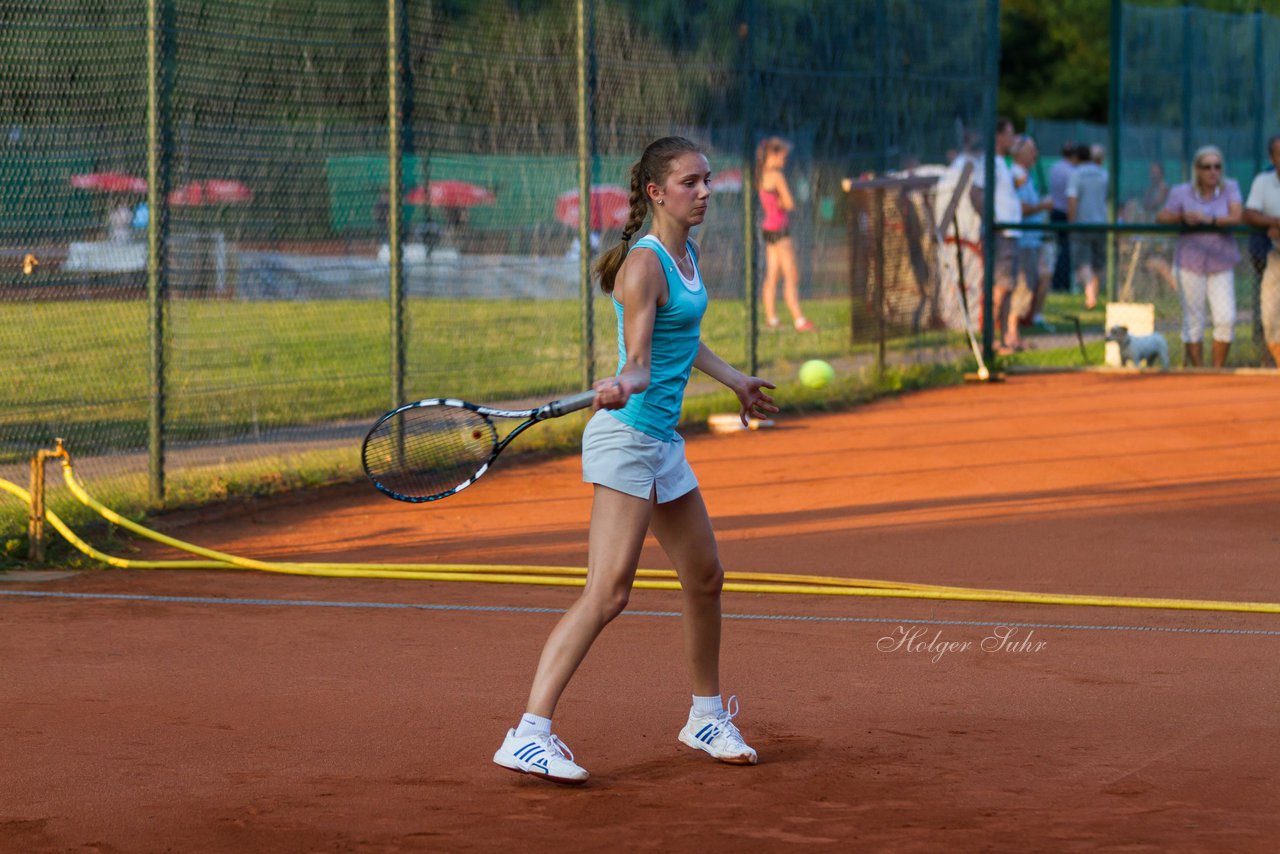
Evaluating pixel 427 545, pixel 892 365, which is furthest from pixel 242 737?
pixel 892 365

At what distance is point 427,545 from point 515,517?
2.91 ft

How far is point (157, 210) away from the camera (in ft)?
30.6

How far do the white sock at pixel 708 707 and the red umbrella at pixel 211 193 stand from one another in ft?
17.4

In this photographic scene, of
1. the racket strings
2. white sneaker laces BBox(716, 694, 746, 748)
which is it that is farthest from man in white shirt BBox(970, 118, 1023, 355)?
white sneaker laces BBox(716, 694, 746, 748)

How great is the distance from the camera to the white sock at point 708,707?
5.32 m

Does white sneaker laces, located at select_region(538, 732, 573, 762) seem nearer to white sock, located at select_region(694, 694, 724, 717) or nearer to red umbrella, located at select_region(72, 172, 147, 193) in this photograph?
white sock, located at select_region(694, 694, 724, 717)

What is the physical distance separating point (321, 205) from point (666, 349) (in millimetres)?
5907

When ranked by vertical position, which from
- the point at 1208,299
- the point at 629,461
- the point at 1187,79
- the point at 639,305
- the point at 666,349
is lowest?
the point at 629,461

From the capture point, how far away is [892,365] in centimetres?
1611

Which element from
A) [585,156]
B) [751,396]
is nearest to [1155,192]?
[585,156]

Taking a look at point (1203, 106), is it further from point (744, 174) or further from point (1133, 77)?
point (744, 174)

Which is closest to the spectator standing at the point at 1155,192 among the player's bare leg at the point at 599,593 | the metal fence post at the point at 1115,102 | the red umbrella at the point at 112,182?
the metal fence post at the point at 1115,102

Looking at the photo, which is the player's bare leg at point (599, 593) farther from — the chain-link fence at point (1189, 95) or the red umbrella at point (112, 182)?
the chain-link fence at point (1189, 95)

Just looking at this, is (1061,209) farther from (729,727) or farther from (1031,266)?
(729,727)
